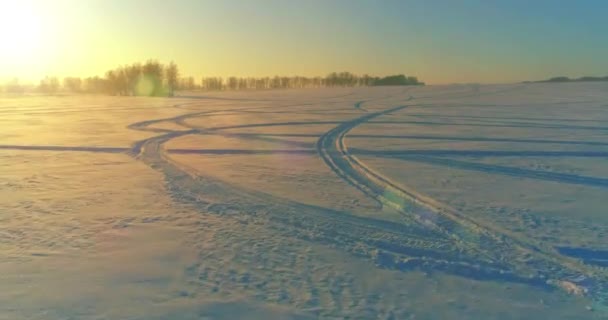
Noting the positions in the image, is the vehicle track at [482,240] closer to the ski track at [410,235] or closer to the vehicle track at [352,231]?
the ski track at [410,235]

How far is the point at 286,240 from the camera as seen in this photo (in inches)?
164

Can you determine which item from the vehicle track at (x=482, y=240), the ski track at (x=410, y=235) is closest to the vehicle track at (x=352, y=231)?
the ski track at (x=410, y=235)

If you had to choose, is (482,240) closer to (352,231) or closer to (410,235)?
(410,235)

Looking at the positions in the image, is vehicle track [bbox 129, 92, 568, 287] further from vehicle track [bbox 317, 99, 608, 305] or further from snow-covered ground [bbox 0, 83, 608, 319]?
vehicle track [bbox 317, 99, 608, 305]

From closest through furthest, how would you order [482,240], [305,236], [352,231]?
[482,240] < [305,236] < [352,231]

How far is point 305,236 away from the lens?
4.28 meters

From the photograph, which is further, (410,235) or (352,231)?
(352,231)

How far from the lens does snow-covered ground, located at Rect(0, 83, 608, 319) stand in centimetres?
302

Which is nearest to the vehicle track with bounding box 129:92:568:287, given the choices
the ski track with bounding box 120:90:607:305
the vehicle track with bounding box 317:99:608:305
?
the ski track with bounding box 120:90:607:305

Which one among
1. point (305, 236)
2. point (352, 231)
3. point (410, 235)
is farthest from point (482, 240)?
point (305, 236)

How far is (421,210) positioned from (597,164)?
521 cm

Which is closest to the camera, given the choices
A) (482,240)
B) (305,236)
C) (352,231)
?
(482,240)

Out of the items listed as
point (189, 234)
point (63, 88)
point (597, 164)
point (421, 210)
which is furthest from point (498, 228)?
point (63, 88)

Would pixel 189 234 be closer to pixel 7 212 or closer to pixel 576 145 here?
pixel 7 212
